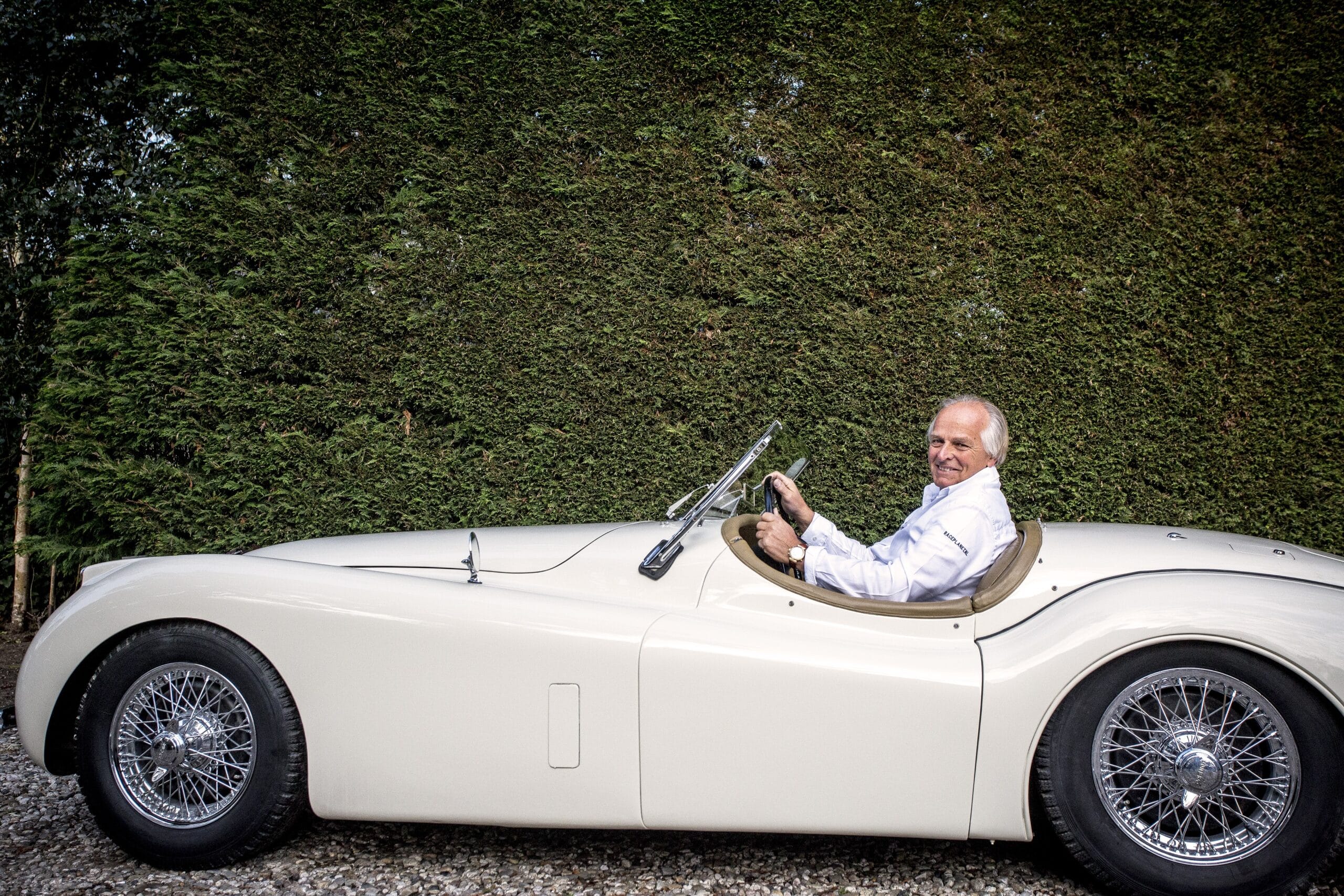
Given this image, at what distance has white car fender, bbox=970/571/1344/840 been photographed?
1.87 metres

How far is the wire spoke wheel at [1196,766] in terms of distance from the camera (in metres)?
1.89

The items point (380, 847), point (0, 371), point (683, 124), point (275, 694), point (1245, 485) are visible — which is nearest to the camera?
point (275, 694)

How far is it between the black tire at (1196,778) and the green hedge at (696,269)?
1.92 metres

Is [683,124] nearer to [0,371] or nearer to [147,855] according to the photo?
[147,855]

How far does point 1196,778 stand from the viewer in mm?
1900

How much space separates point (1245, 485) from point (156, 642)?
167 inches

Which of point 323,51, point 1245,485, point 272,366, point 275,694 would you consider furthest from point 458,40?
point 1245,485

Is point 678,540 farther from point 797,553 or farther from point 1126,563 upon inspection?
point 1126,563

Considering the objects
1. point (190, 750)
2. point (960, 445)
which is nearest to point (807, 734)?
point (960, 445)

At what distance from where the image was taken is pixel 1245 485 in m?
3.63

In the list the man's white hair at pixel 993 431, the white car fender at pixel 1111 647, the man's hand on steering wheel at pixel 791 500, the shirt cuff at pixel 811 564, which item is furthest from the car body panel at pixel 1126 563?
the man's hand on steering wheel at pixel 791 500

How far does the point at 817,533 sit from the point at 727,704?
33.6 inches

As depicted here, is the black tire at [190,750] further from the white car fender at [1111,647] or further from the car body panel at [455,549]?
the white car fender at [1111,647]

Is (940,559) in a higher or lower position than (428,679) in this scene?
higher
